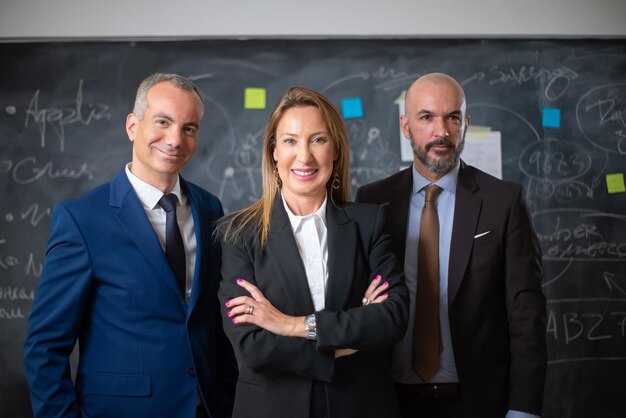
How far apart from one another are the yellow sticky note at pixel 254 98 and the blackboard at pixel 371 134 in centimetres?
4

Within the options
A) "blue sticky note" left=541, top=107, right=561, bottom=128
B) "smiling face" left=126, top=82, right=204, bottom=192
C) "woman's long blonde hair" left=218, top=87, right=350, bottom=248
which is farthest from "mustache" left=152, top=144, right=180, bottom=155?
"blue sticky note" left=541, top=107, right=561, bottom=128

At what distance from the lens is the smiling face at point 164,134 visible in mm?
1993

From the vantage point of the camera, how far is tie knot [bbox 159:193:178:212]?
6.65 feet

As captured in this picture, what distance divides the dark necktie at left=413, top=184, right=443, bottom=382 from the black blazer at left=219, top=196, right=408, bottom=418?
13.0 inches

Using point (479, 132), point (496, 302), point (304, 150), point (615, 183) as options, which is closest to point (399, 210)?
point (496, 302)

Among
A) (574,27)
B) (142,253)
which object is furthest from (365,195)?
(574,27)

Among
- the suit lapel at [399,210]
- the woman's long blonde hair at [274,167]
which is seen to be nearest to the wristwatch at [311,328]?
the woman's long blonde hair at [274,167]

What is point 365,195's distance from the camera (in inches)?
96.3

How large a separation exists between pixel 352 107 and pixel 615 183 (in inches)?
67.2

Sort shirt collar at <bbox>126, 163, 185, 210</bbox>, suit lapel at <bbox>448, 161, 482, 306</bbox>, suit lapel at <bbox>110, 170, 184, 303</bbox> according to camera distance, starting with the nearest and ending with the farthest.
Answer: suit lapel at <bbox>110, 170, 184, 303</bbox> < shirt collar at <bbox>126, 163, 185, 210</bbox> < suit lapel at <bbox>448, 161, 482, 306</bbox>

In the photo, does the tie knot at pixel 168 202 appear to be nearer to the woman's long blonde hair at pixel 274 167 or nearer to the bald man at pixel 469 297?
the woman's long blonde hair at pixel 274 167

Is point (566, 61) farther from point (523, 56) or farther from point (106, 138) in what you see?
point (106, 138)

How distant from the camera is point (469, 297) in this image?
215 cm

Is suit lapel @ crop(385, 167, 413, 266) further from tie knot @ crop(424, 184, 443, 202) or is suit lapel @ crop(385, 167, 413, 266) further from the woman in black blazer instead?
the woman in black blazer
